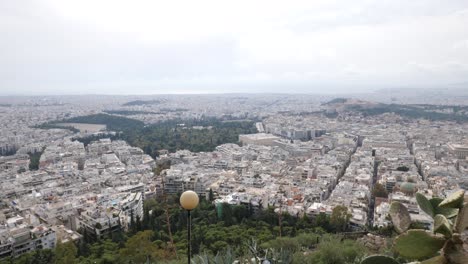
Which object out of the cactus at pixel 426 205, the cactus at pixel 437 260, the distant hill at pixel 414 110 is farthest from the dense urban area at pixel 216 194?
the distant hill at pixel 414 110

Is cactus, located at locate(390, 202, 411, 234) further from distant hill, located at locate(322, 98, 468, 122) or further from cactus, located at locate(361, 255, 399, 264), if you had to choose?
distant hill, located at locate(322, 98, 468, 122)

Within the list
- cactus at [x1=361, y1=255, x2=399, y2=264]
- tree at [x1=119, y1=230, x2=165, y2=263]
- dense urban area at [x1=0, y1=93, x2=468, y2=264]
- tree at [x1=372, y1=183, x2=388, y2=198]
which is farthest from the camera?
tree at [x1=372, y1=183, x2=388, y2=198]

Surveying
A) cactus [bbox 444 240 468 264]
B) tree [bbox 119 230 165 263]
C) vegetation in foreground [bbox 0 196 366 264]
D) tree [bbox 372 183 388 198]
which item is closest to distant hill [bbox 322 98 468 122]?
tree [bbox 372 183 388 198]

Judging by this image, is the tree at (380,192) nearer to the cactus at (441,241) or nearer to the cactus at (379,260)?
the cactus at (379,260)

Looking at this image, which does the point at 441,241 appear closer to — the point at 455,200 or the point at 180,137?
the point at 455,200

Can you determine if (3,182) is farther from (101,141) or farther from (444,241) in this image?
(444,241)

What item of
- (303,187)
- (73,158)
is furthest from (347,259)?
(73,158)
